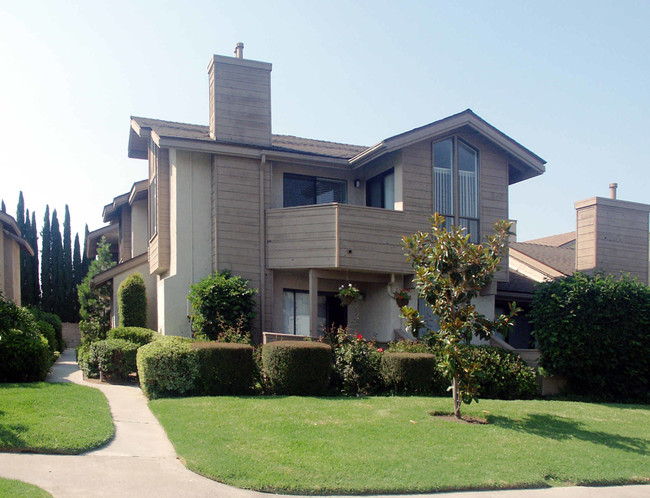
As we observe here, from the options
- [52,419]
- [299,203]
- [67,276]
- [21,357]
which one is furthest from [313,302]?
[67,276]

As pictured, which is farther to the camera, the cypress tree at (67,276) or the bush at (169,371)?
the cypress tree at (67,276)

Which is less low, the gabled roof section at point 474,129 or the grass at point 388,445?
the gabled roof section at point 474,129

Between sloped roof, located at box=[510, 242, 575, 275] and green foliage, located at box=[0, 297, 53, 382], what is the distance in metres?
15.7

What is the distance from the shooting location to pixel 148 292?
20.2 m

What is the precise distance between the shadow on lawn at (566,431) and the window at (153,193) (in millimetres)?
11301

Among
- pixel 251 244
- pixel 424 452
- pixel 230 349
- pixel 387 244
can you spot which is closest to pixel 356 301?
pixel 387 244

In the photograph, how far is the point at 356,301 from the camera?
18.4m

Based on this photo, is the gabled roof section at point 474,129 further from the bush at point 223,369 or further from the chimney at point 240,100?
the bush at point 223,369

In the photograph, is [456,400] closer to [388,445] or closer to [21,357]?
[388,445]

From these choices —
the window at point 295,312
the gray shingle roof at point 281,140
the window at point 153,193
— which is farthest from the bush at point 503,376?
the window at point 153,193

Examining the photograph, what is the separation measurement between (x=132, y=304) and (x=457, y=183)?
32.3 ft

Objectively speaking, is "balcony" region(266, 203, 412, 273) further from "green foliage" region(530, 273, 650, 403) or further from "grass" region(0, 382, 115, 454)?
"grass" region(0, 382, 115, 454)

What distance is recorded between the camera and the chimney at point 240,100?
18109 millimetres

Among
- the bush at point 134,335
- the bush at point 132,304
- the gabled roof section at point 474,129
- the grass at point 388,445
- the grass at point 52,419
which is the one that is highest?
the gabled roof section at point 474,129
